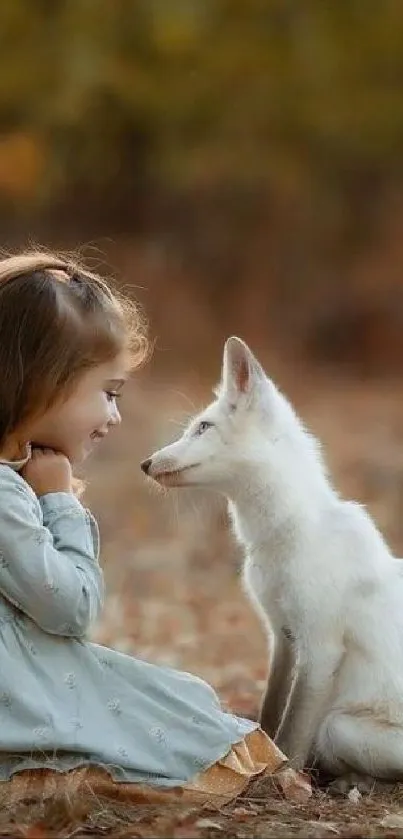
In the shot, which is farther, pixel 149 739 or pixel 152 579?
pixel 152 579

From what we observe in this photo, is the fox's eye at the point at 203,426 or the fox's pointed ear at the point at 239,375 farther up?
the fox's pointed ear at the point at 239,375

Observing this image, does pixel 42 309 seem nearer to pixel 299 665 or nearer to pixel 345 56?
pixel 299 665

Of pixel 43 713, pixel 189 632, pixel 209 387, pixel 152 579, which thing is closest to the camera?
pixel 43 713

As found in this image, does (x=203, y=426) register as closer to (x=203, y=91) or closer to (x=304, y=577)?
(x=304, y=577)

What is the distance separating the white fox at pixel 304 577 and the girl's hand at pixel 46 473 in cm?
82

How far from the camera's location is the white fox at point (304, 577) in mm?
3787

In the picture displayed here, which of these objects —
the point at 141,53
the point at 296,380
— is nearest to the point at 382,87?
the point at 141,53

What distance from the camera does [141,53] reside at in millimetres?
18062

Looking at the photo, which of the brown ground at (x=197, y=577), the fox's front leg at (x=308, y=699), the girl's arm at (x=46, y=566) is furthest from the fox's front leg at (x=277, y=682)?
the girl's arm at (x=46, y=566)

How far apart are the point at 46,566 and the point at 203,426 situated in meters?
1.26

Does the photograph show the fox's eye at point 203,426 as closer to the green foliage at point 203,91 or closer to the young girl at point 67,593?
the young girl at point 67,593

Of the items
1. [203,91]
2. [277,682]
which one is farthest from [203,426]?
[203,91]

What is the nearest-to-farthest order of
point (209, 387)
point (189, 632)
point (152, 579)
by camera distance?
1. point (189, 632)
2. point (152, 579)
3. point (209, 387)

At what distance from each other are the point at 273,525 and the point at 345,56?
15.4 m
